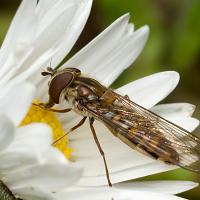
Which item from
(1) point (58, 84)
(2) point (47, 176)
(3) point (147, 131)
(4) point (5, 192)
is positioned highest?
(1) point (58, 84)

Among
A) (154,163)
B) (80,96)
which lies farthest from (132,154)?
(80,96)

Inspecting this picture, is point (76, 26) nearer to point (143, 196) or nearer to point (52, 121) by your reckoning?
point (52, 121)

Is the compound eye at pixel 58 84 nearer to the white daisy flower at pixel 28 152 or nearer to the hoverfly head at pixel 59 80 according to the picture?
the hoverfly head at pixel 59 80

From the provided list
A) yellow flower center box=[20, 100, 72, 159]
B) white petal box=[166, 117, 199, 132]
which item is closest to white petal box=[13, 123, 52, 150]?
yellow flower center box=[20, 100, 72, 159]

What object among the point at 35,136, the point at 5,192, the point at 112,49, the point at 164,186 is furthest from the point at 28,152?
the point at 112,49

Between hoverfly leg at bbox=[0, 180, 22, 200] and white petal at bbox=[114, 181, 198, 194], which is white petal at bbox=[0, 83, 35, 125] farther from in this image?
white petal at bbox=[114, 181, 198, 194]

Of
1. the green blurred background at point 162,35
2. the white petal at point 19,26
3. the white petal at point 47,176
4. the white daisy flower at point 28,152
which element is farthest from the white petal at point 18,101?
the green blurred background at point 162,35
